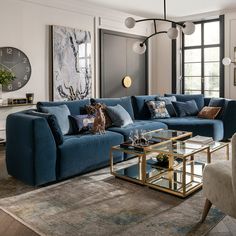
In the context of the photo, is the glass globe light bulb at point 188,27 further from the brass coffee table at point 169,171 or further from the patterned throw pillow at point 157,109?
the patterned throw pillow at point 157,109

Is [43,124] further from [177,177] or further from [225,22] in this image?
[225,22]

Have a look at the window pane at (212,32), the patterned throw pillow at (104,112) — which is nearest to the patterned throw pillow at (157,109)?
the patterned throw pillow at (104,112)

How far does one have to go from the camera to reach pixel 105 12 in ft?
22.1

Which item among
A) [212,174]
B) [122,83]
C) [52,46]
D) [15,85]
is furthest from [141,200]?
[122,83]

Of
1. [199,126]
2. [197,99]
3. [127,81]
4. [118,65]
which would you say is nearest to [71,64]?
[118,65]

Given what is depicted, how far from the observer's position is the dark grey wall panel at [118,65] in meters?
6.84

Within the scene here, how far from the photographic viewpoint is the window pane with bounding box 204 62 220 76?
7426mm

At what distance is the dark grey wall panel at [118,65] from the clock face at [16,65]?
1.84 meters

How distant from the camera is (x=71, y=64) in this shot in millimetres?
6145

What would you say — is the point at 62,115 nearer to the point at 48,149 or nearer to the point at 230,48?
the point at 48,149

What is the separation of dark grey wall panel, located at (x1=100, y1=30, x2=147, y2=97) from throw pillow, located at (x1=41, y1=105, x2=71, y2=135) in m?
2.77

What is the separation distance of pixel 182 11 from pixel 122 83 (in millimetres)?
2173

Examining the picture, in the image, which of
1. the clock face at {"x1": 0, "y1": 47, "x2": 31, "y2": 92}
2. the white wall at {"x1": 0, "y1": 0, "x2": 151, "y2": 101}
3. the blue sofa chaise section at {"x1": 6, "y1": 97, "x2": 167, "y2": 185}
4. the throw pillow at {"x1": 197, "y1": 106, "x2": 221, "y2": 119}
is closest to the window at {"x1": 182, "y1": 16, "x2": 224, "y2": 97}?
the throw pillow at {"x1": 197, "y1": 106, "x2": 221, "y2": 119}

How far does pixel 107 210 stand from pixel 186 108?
11.8 feet
